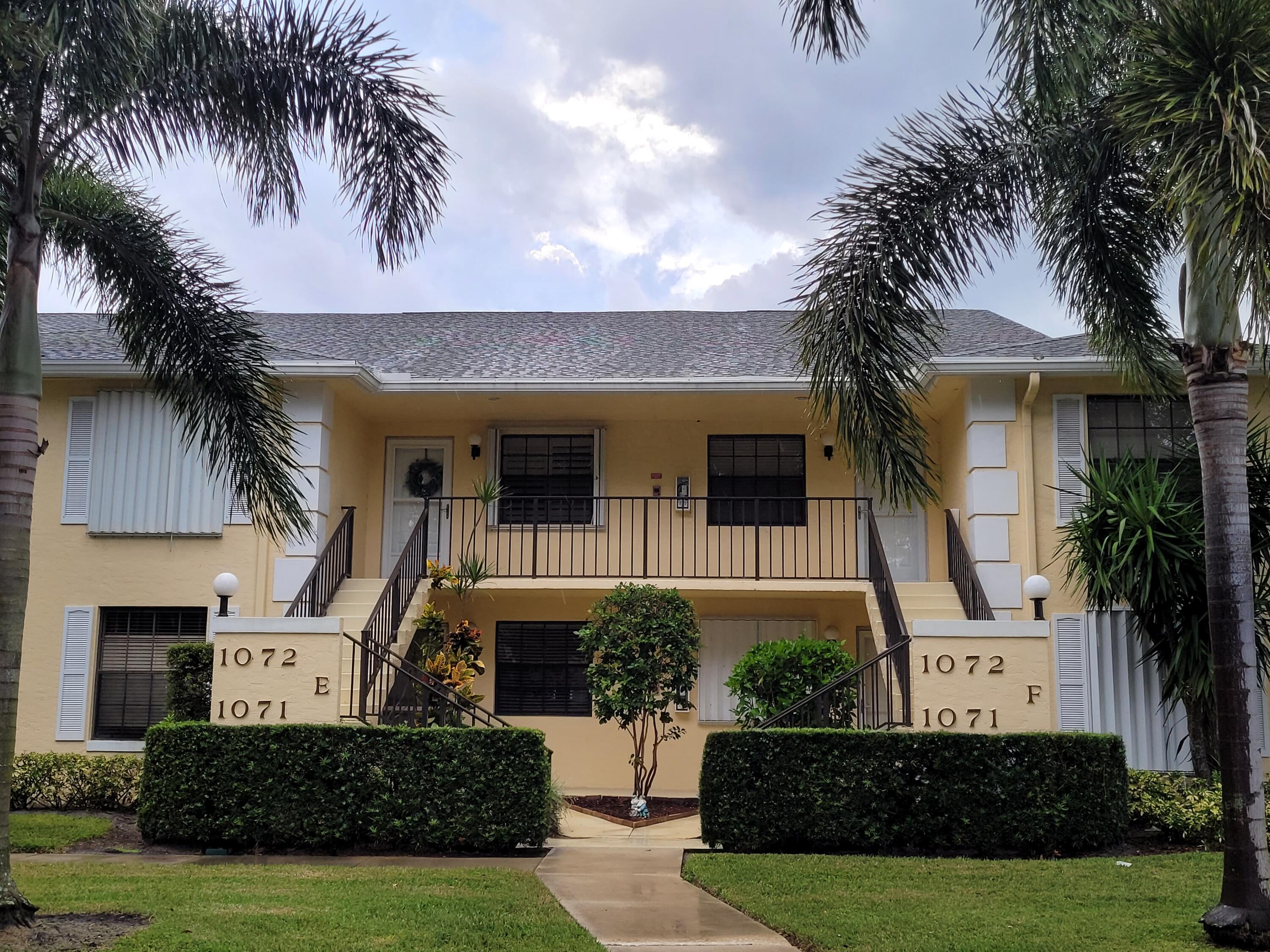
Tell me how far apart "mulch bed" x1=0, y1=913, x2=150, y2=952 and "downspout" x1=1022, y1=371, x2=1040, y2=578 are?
30.2 feet

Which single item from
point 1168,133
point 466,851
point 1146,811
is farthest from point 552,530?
point 1168,133

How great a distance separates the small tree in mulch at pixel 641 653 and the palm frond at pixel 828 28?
5.90m

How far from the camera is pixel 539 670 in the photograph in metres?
14.8

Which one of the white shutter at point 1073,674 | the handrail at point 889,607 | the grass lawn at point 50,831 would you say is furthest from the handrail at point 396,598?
the white shutter at point 1073,674

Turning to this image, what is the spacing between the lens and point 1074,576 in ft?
40.4

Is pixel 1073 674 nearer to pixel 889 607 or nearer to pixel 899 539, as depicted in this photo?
pixel 889 607

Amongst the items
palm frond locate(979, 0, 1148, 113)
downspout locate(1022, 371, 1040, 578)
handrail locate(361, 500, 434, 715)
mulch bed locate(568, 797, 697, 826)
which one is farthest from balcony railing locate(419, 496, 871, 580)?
palm frond locate(979, 0, 1148, 113)

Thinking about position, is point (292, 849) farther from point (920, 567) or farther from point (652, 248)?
point (652, 248)

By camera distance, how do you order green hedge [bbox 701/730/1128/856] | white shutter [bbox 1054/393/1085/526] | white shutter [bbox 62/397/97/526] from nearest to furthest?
green hedge [bbox 701/730/1128/856]
white shutter [bbox 1054/393/1085/526]
white shutter [bbox 62/397/97/526]

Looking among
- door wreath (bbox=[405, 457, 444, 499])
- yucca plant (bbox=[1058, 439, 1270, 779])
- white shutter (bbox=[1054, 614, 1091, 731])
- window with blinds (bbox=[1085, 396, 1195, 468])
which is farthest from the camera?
door wreath (bbox=[405, 457, 444, 499])

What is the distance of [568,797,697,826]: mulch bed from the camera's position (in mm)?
12250

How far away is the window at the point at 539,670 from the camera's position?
14.7 m

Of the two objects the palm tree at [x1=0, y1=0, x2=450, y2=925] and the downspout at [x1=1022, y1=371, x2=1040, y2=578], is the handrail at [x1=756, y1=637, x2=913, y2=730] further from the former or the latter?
the palm tree at [x1=0, y1=0, x2=450, y2=925]

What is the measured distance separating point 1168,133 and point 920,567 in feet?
29.4
